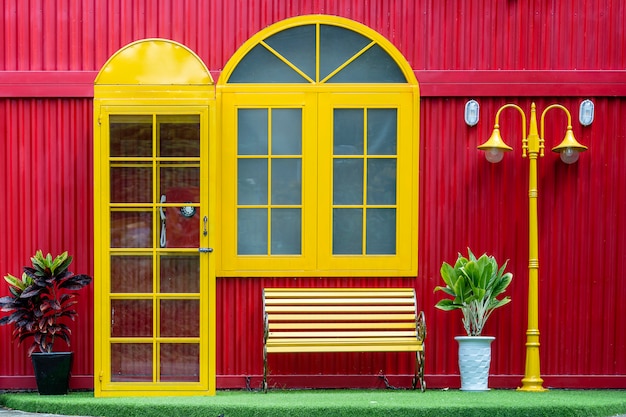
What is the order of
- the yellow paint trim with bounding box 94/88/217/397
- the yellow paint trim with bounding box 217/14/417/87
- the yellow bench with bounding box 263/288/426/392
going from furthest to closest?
the yellow paint trim with bounding box 217/14/417/87, the yellow bench with bounding box 263/288/426/392, the yellow paint trim with bounding box 94/88/217/397

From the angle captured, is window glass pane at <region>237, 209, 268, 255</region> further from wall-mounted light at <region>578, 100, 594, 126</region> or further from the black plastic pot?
wall-mounted light at <region>578, 100, 594, 126</region>

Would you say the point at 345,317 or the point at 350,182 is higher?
the point at 350,182

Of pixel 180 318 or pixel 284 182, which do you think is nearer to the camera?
pixel 180 318

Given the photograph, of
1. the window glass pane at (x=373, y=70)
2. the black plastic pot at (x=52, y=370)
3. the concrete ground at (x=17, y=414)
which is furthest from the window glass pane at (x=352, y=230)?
the concrete ground at (x=17, y=414)

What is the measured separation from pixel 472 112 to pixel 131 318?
3.73m

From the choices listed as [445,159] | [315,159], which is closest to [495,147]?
[445,159]

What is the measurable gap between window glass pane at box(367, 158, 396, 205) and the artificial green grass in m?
1.83

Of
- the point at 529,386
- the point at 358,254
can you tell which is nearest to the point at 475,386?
the point at 529,386

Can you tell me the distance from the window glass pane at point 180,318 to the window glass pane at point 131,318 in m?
0.13

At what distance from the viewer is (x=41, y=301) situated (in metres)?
11.0

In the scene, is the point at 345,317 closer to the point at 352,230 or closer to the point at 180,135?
the point at 352,230

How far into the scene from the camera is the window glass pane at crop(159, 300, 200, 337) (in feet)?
35.9

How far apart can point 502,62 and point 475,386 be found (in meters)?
3.08

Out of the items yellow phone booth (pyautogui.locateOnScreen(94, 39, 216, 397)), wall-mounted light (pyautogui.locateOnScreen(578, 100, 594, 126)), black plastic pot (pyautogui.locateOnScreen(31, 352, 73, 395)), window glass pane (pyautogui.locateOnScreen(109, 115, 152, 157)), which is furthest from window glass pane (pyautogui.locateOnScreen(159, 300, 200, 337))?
wall-mounted light (pyautogui.locateOnScreen(578, 100, 594, 126))
